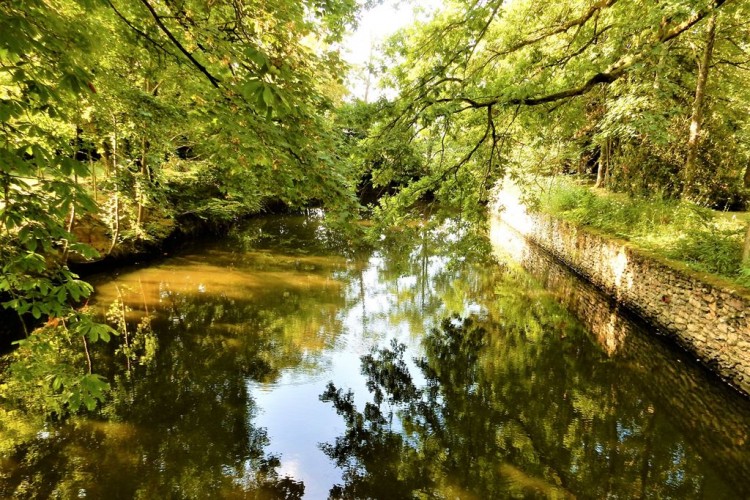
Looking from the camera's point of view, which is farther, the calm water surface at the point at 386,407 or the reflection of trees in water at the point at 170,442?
the calm water surface at the point at 386,407

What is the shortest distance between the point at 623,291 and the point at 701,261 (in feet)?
8.62

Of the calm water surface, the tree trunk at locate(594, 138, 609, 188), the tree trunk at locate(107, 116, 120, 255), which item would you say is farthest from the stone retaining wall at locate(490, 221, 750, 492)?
the tree trunk at locate(107, 116, 120, 255)

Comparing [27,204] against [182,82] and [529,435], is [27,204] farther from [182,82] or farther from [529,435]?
[529,435]

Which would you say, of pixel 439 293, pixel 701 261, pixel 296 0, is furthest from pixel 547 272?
pixel 296 0

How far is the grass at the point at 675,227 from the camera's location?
25.2 ft

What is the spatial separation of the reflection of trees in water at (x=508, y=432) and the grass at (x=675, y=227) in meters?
2.80

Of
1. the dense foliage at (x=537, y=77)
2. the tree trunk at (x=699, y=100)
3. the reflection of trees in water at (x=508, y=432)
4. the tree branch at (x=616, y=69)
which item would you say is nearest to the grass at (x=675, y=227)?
the tree trunk at (x=699, y=100)

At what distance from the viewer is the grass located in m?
7.67

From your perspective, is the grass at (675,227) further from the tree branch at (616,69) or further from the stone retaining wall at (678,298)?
the tree branch at (616,69)

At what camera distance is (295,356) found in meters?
7.93

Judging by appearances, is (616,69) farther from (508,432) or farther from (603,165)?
(603,165)

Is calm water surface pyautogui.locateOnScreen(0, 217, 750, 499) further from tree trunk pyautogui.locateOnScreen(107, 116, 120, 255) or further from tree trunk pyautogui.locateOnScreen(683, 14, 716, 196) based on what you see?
tree trunk pyautogui.locateOnScreen(683, 14, 716, 196)

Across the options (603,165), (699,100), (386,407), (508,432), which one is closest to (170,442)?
(386,407)

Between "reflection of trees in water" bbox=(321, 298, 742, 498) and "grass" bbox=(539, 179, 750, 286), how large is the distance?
2805 mm
